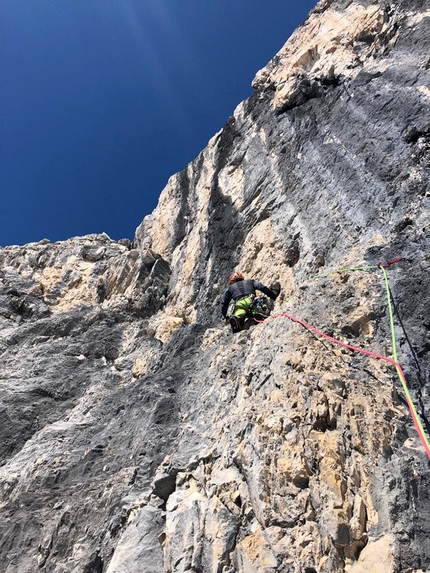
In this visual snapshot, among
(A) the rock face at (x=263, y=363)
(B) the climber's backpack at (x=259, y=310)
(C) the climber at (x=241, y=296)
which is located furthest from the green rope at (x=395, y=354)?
(C) the climber at (x=241, y=296)

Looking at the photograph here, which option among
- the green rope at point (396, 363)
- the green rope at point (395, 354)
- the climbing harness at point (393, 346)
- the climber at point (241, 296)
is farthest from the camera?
the climber at point (241, 296)

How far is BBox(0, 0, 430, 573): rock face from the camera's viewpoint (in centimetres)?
438

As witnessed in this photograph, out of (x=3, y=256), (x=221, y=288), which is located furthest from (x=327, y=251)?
(x=3, y=256)

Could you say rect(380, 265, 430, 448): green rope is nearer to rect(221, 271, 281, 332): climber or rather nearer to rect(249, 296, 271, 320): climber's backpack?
rect(249, 296, 271, 320): climber's backpack

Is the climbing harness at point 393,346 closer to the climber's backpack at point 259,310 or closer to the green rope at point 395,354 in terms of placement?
the green rope at point 395,354

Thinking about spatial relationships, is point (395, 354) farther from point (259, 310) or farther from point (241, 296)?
point (241, 296)

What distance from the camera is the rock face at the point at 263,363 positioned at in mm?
4379

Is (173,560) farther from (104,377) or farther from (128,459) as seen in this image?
(104,377)

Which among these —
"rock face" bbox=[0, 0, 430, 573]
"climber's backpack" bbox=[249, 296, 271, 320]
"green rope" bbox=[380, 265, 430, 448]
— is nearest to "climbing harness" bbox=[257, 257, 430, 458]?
"green rope" bbox=[380, 265, 430, 448]

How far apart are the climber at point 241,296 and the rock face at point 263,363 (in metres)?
0.34

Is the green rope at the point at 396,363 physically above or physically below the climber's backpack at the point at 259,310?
below

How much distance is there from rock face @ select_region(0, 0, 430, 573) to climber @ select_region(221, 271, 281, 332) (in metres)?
0.34

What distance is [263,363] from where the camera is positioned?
6.34 metres

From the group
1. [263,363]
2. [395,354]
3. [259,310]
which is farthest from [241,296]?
[395,354]
